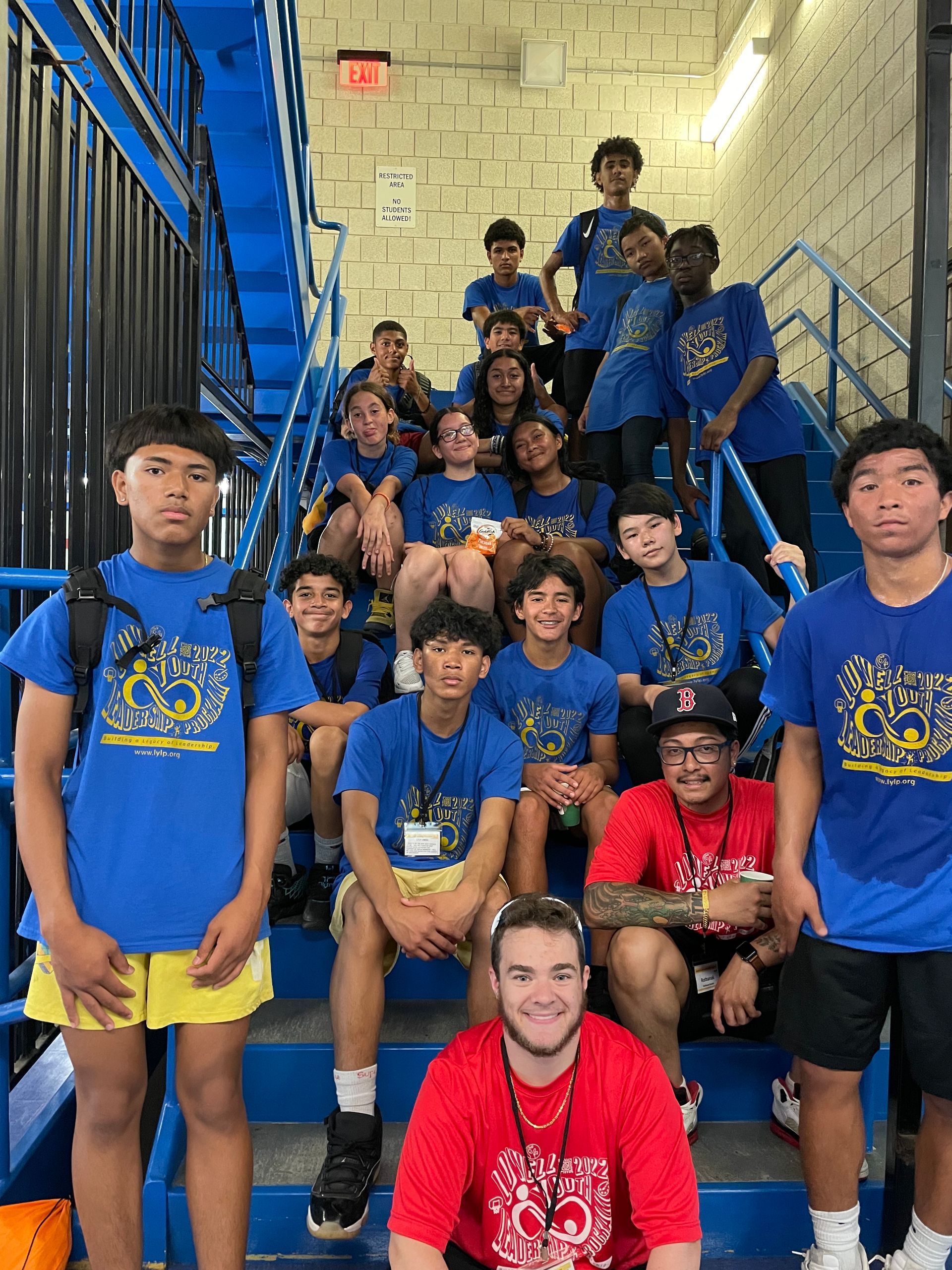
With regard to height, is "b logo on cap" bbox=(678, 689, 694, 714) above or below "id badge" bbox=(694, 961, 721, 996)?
above

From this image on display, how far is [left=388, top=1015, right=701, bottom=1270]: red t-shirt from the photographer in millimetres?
1644

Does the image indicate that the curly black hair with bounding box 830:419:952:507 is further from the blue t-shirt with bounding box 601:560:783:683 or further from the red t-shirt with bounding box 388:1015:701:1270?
the blue t-shirt with bounding box 601:560:783:683

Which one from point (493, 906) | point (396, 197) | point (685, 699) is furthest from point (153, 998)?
point (396, 197)

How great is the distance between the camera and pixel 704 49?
8445 mm

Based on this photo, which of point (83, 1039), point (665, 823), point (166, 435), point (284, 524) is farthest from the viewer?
point (284, 524)

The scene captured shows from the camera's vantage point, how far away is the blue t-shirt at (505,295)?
5.74 m

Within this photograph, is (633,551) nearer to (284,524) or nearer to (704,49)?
(284,524)

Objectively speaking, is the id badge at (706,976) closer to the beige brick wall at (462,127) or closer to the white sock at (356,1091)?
the white sock at (356,1091)

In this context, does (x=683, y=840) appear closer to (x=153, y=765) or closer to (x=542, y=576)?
(x=542, y=576)

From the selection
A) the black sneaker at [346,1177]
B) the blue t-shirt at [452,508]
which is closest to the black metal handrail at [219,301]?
the blue t-shirt at [452,508]

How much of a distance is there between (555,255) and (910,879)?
13.7 ft

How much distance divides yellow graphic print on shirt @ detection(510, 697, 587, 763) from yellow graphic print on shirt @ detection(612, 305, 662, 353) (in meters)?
2.09

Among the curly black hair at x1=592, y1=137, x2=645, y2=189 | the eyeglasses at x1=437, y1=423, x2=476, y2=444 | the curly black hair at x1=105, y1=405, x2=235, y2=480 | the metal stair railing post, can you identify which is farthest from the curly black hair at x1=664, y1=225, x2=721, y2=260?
the curly black hair at x1=105, y1=405, x2=235, y2=480

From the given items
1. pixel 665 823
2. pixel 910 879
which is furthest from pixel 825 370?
pixel 910 879
